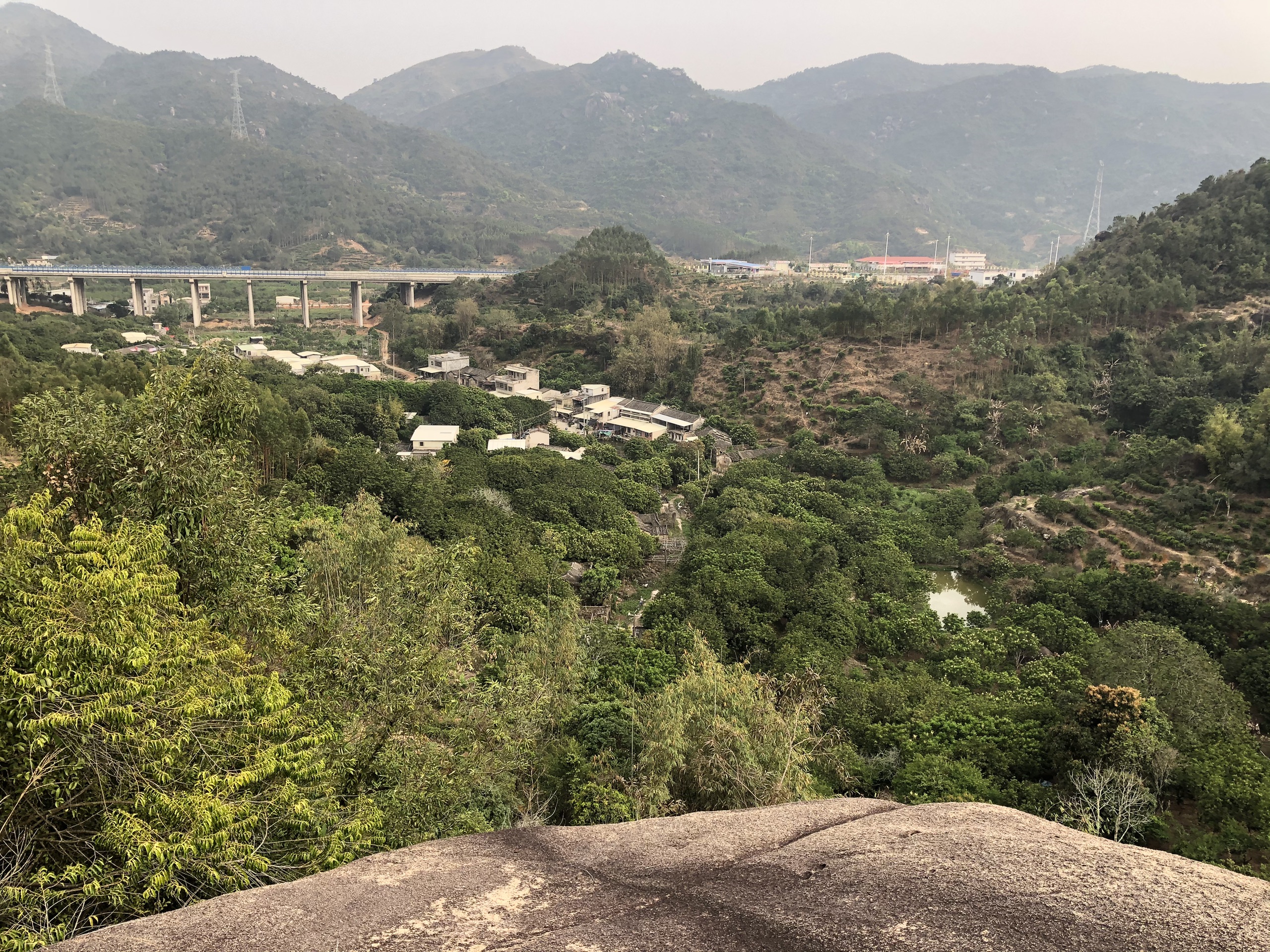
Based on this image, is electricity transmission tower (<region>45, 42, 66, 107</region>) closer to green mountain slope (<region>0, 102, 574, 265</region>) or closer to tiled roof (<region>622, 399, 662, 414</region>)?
green mountain slope (<region>0, 102, 574, 265</region>)

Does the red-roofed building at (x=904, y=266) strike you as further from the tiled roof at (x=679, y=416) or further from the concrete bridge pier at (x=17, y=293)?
the concrete bridge pier at (x=17, y=293)

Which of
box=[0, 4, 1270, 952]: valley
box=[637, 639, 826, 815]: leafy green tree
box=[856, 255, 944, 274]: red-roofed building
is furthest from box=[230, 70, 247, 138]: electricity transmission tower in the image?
box=[637, 639, 826, 815]: leafy green tree

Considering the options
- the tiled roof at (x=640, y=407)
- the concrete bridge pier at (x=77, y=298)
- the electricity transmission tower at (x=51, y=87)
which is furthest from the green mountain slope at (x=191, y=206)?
the tiled roof at (x=640, y=407)

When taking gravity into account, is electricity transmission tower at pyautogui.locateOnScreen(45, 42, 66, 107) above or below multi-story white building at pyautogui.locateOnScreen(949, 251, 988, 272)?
above

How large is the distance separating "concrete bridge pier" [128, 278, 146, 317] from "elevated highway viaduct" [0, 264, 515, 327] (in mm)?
41

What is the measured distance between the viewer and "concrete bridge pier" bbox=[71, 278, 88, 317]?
190ft

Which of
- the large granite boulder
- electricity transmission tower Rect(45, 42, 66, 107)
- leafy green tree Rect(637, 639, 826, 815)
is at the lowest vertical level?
leafy green tree Rect(637, 639, 826, 815)

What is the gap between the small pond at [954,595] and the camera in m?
24.7

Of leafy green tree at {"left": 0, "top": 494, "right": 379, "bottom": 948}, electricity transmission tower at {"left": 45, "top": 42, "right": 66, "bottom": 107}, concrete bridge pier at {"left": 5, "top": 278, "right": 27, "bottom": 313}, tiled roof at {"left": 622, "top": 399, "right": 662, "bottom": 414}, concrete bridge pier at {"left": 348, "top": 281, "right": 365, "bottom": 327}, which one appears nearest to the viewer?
leafy green tree at {"left": 0, "top": 494, "right": 379, "bottom": 948}

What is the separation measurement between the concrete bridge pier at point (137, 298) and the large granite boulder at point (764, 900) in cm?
6879

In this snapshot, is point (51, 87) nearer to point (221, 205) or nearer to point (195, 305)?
point (221, 205)

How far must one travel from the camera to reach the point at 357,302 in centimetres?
6819

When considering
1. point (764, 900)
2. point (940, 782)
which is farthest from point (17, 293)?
point (764, 900)

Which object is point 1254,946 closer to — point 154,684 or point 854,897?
point 854,897
